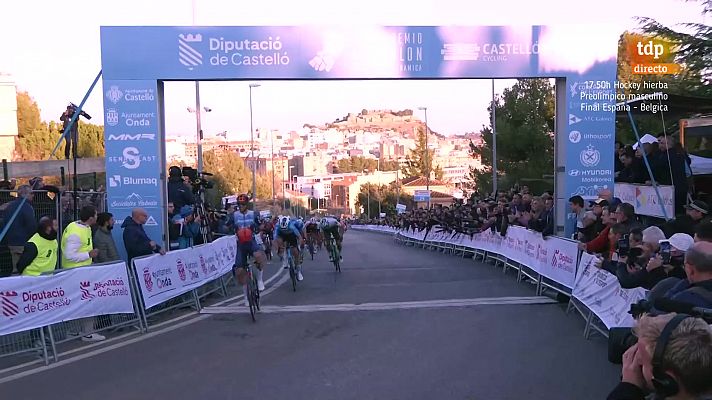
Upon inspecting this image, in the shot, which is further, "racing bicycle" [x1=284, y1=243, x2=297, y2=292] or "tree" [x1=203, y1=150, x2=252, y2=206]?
"tree" [x1=203, y1=150, x2=252, y2=206]

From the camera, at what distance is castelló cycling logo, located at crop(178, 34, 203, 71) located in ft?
41.9

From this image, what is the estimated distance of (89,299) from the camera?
879cm

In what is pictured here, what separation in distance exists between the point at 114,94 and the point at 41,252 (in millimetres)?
4907

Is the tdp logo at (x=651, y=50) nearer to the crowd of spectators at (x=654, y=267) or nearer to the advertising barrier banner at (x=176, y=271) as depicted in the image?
the crowd of spectators at (x=654, y=267)

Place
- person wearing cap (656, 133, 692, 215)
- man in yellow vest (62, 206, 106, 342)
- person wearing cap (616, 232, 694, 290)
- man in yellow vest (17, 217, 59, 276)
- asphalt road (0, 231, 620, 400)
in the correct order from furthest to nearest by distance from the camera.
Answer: person wearing cap (656, 133, 692, 215) < man in yellow vest (62, 206, 106, 342) < man in yellow vest (17, 217, 59, 276) < asphalt road (0, 231, 620, 400) < person wearing cap (616, 232, 694, 290)

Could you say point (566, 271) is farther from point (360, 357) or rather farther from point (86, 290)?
point (86, 290)

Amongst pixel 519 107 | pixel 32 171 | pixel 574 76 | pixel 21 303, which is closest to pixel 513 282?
pixel 574 76

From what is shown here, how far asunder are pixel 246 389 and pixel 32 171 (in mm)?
12539

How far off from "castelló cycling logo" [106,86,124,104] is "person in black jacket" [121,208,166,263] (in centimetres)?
317

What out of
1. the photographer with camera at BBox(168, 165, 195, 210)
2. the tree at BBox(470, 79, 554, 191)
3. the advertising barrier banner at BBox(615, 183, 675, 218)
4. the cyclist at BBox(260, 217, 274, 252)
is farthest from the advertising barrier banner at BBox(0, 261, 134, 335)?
the tree at BBox(470, 79, 554, 191)

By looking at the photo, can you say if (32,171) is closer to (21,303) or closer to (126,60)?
(126,60)

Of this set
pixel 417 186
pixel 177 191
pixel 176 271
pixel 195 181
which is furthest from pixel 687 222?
pixel 417 186

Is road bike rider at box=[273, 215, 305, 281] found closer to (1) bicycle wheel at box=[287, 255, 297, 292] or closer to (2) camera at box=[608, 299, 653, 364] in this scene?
(1) bicycle wheel at box=[287, 255, 297, 292]

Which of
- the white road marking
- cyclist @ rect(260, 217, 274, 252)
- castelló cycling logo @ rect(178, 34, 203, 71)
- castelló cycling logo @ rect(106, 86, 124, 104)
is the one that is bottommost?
cyclist @ rect(260, 217, 274, 252)
